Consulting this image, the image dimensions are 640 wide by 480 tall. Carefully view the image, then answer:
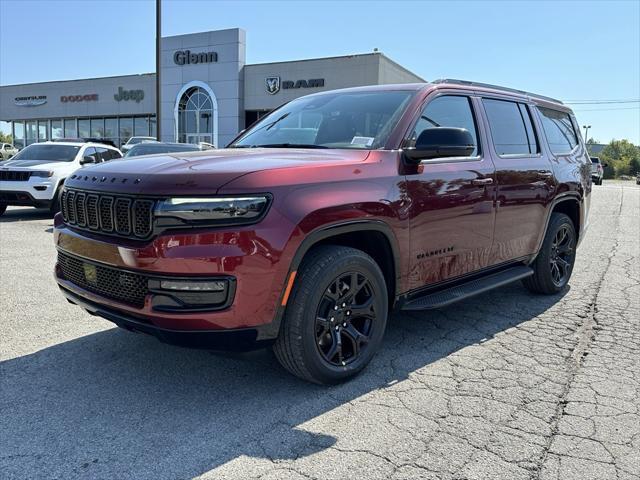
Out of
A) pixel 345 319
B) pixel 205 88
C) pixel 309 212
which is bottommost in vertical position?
pixel 345 319

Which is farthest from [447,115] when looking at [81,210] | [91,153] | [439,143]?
[91,153]

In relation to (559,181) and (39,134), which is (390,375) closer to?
(559,181)

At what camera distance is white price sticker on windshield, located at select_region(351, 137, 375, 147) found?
3674 millimetres

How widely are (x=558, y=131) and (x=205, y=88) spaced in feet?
102

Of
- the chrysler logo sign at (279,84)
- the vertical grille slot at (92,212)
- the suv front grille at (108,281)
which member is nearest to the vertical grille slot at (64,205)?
the suv front grille at (108,281)

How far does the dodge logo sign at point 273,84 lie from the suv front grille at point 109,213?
30397 mm

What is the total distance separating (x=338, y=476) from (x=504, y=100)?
3.83 meters

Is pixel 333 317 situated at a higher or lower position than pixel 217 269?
lower

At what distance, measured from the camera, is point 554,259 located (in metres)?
5.67

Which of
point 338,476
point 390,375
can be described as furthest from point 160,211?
point 390,375

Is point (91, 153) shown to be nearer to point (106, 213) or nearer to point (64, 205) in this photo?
point (64, 205)

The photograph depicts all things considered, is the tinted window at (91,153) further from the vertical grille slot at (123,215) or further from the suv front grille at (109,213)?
the vertical grille slot at (123,215)

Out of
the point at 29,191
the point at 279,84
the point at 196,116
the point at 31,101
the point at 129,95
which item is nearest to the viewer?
the point at 29,191

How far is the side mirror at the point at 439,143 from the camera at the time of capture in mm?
3488
